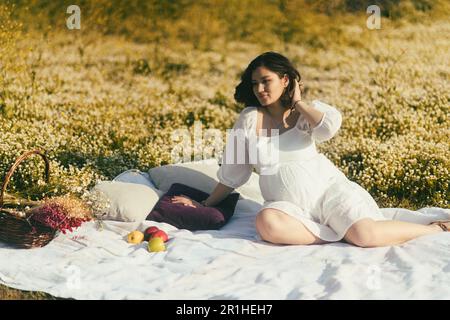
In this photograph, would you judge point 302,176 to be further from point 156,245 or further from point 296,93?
point 156,245

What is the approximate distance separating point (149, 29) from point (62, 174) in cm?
235

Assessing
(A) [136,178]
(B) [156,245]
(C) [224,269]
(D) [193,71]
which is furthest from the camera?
(D) [193,71]

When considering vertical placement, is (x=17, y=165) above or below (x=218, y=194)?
above

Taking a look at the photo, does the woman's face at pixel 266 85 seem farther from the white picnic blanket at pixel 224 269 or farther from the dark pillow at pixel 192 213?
the white picnic blanket at pixel 224 269

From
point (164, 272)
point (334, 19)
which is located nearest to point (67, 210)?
point (164, 272)

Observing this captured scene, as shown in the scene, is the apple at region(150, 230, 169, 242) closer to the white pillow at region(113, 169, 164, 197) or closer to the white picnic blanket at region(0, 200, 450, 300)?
the white picnic blanket at region(0, 200, 450, 300)

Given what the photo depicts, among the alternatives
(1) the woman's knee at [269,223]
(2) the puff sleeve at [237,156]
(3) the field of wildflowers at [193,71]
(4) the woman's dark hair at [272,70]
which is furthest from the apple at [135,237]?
(3) the field of wildflowers at [193,71]

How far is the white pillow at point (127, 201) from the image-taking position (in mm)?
5090

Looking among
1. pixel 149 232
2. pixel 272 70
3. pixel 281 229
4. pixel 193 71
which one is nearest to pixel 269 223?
pixel 281 229

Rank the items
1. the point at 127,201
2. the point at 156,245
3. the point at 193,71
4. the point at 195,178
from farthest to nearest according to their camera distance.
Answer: the point at 193,71 < the point at 195,178 < the point at 127,201 < the point at 156,245

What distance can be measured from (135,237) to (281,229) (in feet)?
3.40

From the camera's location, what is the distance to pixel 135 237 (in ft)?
15.7

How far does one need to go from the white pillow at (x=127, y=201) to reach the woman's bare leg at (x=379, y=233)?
152cm

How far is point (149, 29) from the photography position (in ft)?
26.6
